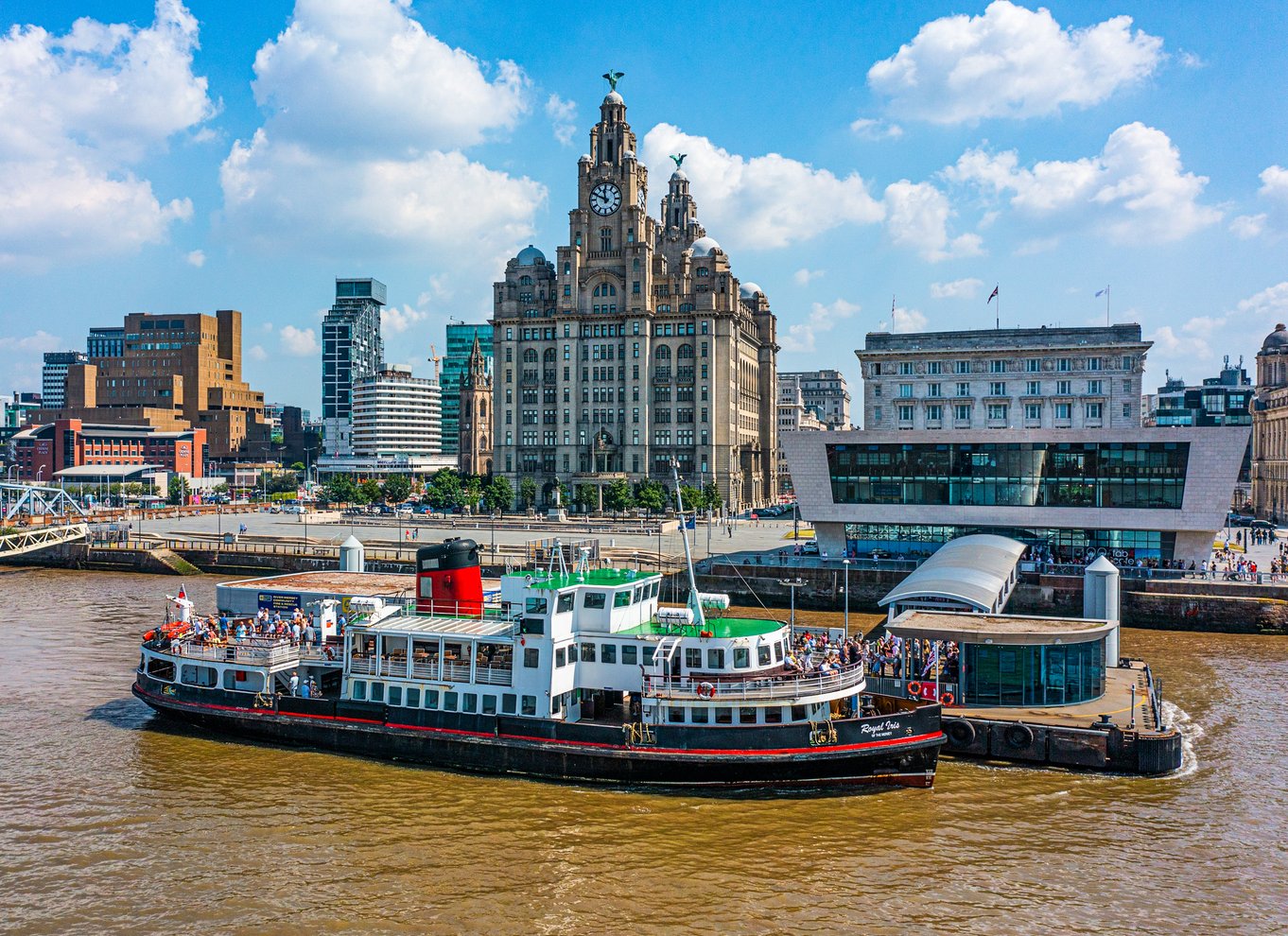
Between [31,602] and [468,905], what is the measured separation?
5865 centimetres

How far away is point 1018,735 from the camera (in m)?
32.1

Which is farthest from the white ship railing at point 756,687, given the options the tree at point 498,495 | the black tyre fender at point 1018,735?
the tree at point 498,495

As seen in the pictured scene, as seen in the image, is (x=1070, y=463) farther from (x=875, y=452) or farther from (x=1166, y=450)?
(x=875, y=452)

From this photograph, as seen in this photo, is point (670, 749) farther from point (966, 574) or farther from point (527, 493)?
point (527, 493)

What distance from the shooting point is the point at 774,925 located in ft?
73.0

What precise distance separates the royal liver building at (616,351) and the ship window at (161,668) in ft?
319

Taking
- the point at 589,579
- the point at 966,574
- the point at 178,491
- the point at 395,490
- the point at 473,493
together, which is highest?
the point at 178,491

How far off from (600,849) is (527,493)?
374 ft

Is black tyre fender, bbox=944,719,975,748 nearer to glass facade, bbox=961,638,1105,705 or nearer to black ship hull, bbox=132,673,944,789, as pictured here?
black ship hull, bbox=132,673,944,789

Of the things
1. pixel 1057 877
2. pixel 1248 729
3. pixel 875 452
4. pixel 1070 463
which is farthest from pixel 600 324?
pixel 1057 877

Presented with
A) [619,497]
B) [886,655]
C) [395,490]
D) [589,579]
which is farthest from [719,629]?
[395,490]

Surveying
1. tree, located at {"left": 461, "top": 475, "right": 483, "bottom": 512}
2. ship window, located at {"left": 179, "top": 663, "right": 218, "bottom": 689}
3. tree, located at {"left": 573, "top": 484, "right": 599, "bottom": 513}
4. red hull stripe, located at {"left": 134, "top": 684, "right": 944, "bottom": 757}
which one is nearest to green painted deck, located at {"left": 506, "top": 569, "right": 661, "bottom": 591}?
red hull stripe, located at {"left": 134, "top": 684, "right": 944, "bottom": 757}

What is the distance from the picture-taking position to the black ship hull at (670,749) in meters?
29.8

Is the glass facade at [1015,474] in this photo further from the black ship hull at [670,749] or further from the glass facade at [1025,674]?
the black ship hull at [670,749]
